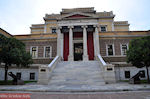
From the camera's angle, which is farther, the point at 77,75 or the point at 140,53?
the point at 77,75

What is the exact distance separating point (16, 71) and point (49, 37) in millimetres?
8615

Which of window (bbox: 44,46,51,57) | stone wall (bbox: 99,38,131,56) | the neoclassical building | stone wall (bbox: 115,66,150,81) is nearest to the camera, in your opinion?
stone wall (bbox: 115,66,150,81)

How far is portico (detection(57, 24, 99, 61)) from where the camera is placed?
21.7 metres

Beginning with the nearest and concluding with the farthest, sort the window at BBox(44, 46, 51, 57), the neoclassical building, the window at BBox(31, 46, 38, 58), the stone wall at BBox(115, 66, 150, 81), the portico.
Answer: the stone wall at BBox(115, 66, 150, 81), the neoclassical building, the portico, the window at BBox(44, 46, 51, 57), the window at BBox(31, 46, 38, 58)

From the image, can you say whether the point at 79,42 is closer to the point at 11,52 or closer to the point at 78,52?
the point at 78,52

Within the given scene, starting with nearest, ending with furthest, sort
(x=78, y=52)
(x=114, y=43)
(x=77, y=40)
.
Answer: (x=114, y=43) → (x=77, y=40) → (x=78, y=52)

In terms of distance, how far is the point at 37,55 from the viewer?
76.3ft

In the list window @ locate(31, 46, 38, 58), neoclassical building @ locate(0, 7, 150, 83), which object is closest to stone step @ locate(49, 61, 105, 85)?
neoclassical building @ locate(0, 7, 150, 83)

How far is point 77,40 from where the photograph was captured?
23.6 meters

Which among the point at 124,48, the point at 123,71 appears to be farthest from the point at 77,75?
the point at 124,48

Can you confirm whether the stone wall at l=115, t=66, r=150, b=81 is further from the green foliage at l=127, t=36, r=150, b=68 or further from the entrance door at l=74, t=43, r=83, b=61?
the entrance door at l=74, t=43, r=83, b=61

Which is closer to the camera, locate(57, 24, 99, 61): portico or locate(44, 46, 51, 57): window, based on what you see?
locate(57, 24, 99, 61): portico

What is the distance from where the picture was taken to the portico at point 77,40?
21672 mm

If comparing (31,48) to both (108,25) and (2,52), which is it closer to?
(2,52)
